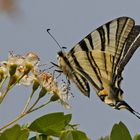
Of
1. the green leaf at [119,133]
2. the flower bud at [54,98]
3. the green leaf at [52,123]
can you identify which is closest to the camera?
the green leaf at [119,133]

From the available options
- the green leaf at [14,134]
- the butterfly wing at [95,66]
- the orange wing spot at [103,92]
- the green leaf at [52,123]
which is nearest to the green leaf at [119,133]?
the green leaf at [52,123]

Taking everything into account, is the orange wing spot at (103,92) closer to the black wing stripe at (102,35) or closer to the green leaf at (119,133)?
the black wing stripe at (102,35)

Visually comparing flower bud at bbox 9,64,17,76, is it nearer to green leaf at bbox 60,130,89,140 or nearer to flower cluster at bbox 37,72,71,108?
flower cluster at bbox 37,72,71,108

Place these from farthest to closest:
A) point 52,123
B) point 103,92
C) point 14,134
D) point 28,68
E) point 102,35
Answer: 1. point 102,35
2. point 103,92
3. point 28,68
4. point 52,123
5. point 14,134

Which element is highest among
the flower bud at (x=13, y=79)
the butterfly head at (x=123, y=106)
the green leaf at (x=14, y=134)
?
the flower bud at (x=13, y=79)

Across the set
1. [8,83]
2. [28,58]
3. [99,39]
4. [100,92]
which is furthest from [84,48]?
[8,83]

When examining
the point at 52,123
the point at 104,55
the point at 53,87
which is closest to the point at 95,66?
the point at 104,55

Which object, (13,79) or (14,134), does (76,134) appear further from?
(13,79)
